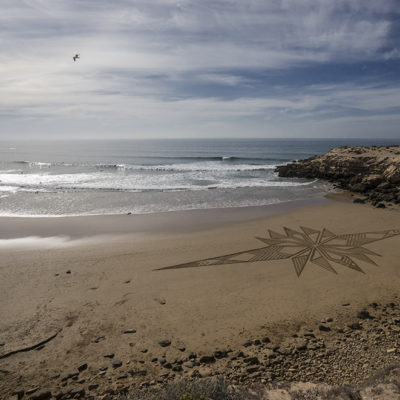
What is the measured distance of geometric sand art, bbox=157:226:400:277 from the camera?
29.2ft

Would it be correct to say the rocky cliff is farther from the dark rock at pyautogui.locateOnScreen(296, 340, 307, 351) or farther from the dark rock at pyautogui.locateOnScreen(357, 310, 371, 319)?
the dark rock at pyautogui.locateOnScreen(296, 340, 307, 351)

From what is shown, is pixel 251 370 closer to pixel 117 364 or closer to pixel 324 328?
pixel 324 328

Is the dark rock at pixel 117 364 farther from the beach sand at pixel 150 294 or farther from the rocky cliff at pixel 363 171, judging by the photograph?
the rocky cliff at pixel 363 171

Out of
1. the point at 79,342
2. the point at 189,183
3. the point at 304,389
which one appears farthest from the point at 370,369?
the point at 189,183

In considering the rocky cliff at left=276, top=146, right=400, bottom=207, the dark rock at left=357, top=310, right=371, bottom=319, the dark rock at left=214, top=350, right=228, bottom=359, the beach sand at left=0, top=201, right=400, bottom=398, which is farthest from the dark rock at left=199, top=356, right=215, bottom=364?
the rocky cliff at left=276, top=146, right=400, bottom=207

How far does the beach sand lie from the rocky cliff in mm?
8530

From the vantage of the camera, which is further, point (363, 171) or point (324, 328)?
point (363, 171)

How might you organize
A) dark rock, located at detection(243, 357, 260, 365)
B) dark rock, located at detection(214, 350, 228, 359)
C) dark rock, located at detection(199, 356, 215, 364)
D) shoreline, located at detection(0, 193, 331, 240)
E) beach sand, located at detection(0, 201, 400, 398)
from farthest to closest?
1. shoreline, located at detection(0, 193, 331, 240)
2. beach sand, located at detection(0, 201, 400, 398)
3. dark rock, located at detection(214, 350, 228, 359)
4. dark rock, located at detection(199, 356, 215, 364)
5. dark rock, located at detection(243, 357, 260, 365)

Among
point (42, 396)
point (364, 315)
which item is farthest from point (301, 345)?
point (42, 396)

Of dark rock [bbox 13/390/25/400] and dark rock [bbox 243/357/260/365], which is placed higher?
dark rock [bbox 243/357/260/365]

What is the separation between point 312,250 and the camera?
988 cm

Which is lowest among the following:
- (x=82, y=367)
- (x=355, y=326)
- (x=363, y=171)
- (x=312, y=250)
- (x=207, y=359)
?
(x=82, y=367)

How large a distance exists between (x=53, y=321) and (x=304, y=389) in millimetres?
5202

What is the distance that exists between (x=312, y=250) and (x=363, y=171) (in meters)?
20.6
